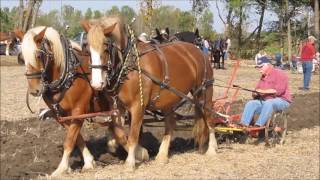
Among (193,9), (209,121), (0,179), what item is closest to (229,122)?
(209,121)

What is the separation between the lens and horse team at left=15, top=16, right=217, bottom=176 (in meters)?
7.25

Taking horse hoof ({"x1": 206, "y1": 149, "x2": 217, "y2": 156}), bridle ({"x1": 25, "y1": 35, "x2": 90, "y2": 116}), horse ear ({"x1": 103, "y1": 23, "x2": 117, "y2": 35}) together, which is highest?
horse ear ({"x1": 103, "y1": 23, "x2": 117, "y2": 35})

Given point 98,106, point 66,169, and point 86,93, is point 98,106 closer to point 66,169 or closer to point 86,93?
point 86,93

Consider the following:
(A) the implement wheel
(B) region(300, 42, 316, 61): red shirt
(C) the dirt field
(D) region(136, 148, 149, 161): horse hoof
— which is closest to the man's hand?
(A) the implement wheel

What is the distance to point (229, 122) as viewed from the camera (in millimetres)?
9914

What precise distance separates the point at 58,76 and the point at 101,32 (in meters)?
0.88

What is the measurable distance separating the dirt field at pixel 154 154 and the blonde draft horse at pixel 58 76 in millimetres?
433

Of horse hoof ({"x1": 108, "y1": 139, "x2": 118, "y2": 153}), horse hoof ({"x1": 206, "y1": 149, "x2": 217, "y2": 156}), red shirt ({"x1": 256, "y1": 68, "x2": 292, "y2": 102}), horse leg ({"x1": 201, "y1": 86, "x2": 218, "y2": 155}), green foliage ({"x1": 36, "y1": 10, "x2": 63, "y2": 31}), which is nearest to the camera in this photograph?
horse hoof ({"x1": 108, "y1": 139, "x2": 118, "y2": 153})

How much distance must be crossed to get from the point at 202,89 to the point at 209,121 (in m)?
0.56

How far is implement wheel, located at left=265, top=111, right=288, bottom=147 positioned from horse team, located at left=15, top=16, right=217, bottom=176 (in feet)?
6.45

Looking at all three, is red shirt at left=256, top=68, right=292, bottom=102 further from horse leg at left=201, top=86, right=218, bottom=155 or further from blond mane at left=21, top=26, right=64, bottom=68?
blond mane at left=21, top=26, right=64, bottom=68

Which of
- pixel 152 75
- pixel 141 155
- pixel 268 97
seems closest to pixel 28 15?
pixel 268 97

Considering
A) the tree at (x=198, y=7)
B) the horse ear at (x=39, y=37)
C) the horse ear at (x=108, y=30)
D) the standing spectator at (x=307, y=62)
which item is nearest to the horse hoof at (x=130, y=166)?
the horse ear at (x=108, y=30)

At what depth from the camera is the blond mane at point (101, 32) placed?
283 inches
